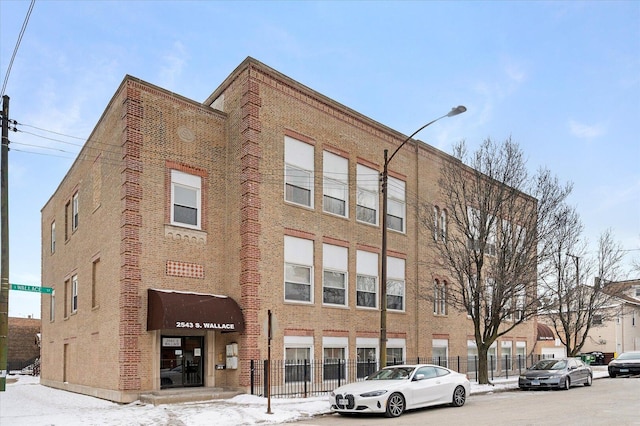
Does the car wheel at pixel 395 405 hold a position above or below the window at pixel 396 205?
below

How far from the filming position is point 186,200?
20.9m

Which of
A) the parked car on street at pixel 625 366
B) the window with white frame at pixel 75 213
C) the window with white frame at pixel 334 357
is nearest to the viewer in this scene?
the window with white frame at pixel 334 357

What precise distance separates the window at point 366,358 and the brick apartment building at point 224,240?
108 millimetres

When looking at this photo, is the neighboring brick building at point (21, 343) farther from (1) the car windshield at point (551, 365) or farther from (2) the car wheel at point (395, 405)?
(2) the car wheel at point (395, 405)

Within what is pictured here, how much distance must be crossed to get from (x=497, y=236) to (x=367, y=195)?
18.2 feet

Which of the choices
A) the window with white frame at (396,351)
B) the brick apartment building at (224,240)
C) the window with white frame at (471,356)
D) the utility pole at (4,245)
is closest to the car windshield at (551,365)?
the brick apartment building at (224,240)

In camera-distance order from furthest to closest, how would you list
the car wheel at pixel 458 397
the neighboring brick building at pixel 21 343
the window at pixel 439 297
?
the neighboring brick building at pixel 21 343, the window at pixel 439 297, the car wheel at pixel 458 397

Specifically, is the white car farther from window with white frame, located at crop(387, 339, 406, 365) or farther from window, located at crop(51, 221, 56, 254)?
window, located at crop(51, 221, 56, 254)

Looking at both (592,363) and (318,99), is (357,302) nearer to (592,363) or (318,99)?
(318,99)

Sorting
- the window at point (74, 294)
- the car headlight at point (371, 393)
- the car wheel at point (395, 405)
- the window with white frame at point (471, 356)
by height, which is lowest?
the window with white frame at point (471, 356)

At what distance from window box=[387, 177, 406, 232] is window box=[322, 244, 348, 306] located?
363cm

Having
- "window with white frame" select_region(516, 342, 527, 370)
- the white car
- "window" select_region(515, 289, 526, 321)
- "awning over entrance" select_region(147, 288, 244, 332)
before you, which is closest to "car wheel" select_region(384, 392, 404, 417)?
the white car

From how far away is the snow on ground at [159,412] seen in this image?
14.9m

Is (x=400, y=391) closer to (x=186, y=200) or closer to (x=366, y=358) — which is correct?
(x=366, y=358)
